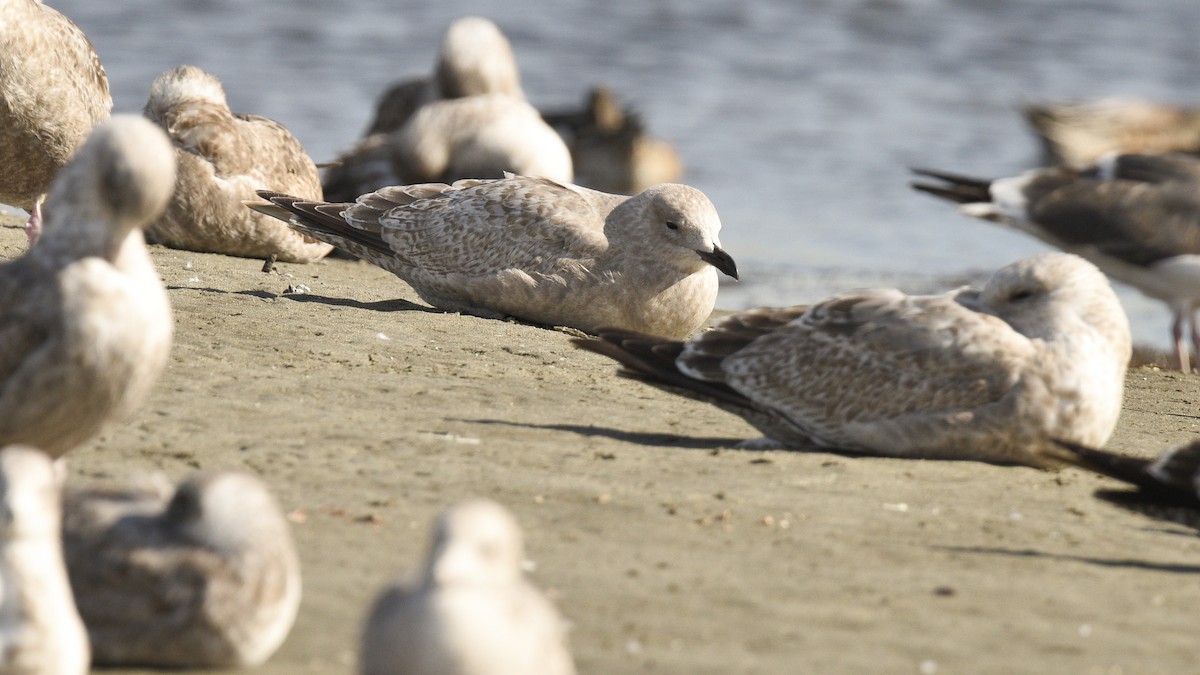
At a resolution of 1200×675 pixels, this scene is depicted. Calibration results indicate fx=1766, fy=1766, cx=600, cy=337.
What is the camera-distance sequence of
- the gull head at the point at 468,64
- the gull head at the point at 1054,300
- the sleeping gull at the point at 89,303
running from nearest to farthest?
the sleeping gull at the point at 89,303
the gull head at the point at 1054,300
the gull head at the point at 468,64

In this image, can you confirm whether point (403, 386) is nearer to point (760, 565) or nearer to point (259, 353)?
point (259, 353)

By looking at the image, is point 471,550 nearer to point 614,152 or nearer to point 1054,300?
point 1054,300

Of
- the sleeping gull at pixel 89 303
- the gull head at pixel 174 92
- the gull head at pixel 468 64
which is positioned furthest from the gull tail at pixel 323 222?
the sleeping gull at pixel 89 303

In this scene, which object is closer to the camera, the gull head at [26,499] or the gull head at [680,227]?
the gull head at [26,499]

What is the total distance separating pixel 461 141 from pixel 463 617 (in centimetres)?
1007

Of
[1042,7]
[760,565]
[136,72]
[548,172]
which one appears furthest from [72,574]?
[1042,7]

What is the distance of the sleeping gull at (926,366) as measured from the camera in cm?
640

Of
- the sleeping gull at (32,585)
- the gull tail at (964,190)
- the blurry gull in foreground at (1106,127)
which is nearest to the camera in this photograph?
the sleeping gull at (32,585)

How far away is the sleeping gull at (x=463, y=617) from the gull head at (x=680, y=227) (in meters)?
5.15

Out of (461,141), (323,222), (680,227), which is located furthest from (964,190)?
(323,222)

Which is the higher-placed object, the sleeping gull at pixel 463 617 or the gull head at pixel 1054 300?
the sleeping gull at pixel 463 617

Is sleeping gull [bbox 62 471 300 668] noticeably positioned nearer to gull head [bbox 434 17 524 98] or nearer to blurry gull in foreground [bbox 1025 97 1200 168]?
gull head [bbox 434 17 524 98]

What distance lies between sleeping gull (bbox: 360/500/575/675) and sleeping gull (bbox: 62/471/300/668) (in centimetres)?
62

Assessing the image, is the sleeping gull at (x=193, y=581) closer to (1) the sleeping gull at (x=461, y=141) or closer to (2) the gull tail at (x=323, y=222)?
(2) the gull tail at (x=323, y=222)
